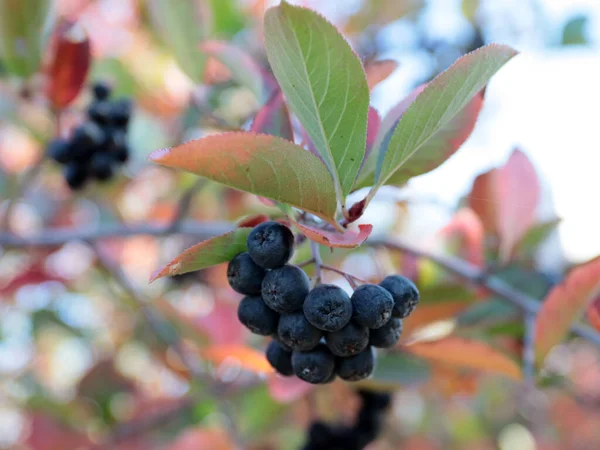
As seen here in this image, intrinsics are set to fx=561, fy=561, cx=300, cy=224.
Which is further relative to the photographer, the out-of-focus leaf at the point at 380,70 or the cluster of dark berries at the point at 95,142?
the cluster of dark berries at the point at 95,142

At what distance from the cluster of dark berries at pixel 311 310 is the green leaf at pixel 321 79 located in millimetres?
145

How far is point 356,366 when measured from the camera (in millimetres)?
838

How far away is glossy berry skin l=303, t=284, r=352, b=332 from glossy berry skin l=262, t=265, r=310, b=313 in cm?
2

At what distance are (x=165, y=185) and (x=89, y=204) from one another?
0.37 meters

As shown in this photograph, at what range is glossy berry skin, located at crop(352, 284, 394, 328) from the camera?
2.52 feet

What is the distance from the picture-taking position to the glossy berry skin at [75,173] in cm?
161

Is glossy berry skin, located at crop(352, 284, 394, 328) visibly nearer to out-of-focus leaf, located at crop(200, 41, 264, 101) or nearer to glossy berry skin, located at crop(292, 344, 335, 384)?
glossy berry skin, located at crop(292, 344, 335, 384)

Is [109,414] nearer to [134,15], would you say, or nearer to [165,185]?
[165,185]

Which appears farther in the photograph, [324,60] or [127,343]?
[127,343]

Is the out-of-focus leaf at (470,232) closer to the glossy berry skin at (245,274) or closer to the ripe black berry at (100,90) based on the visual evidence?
the glossy berry skin at (245,274)

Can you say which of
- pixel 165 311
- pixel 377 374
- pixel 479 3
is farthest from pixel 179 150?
pixel 479 3

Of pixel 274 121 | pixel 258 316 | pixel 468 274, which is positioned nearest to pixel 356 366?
pixel 258 316

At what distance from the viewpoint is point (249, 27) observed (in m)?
2.40

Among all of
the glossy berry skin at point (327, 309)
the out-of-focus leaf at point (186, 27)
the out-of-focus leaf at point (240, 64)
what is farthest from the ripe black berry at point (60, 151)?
the glossy berry skin at point (327, 309)
